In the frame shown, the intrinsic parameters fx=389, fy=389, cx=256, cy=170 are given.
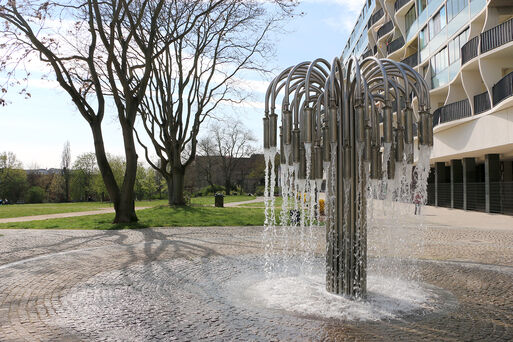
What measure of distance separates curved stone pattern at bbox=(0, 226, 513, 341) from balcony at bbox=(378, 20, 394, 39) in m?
31.5

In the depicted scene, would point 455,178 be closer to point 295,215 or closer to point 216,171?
point 295,215

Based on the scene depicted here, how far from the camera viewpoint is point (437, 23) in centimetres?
2738

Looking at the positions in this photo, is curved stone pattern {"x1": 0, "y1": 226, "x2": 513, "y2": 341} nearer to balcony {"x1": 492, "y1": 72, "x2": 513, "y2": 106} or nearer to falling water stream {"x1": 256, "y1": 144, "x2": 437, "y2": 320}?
falling water stream {"x1": 256, "y1": 144, "x2": 437, "y2": 320}

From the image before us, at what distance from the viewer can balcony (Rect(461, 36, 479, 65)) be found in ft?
72.7

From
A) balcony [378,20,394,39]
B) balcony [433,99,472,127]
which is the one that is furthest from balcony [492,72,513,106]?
balcony [378,20,394,39]

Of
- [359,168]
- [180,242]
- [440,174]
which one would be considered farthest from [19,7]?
[440,174]

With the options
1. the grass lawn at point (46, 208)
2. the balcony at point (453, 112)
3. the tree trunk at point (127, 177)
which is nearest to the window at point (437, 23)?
the balcony at point (453, 112)

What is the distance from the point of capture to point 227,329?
436 centimetres

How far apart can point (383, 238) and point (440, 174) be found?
19268mm

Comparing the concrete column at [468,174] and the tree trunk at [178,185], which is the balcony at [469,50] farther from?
the tree trunk at [178,185]

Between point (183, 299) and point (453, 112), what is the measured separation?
24712mm

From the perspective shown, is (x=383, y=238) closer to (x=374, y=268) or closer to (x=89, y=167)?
(x=374, y=268)

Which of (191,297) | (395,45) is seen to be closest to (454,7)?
(395,45)

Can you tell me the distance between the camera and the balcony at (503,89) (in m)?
18.9
